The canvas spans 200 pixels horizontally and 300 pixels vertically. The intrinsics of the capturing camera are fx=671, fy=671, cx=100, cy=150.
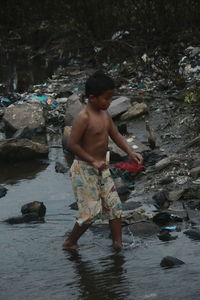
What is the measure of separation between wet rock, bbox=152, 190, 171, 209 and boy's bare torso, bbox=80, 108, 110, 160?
114 centimetres

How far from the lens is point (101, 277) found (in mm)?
4023

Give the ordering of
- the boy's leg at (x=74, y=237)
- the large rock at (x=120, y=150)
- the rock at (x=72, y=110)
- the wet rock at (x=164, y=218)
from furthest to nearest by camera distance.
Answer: the rock at (x=72, y=110)
the large rock at (x=120, y=150)
the wet rock at (x=164, y=218)
the boy's leg at (x=74, y=237)

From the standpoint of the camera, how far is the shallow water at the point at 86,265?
3748 mm

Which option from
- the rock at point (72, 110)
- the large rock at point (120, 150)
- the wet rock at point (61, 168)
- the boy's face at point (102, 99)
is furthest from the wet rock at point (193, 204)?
the rock at point (72, 110)

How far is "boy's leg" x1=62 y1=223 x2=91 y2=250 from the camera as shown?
458 centimetres

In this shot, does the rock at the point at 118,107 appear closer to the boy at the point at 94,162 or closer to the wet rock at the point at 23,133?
the wet rock at the point at 23,133

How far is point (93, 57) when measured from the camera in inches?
534

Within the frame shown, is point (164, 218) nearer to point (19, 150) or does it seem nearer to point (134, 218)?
point (134, 218)

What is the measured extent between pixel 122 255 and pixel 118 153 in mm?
2851

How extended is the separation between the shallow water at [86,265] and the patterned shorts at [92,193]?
0.85 feet

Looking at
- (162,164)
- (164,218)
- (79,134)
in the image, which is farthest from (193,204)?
(79,134)

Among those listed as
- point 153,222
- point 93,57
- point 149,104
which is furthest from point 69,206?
point 93,57

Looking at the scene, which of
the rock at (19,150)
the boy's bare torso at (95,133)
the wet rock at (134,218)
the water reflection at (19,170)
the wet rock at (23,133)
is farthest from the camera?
the wet rock at (23,133)

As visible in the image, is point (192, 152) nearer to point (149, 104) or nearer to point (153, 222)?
point (153, 222)
